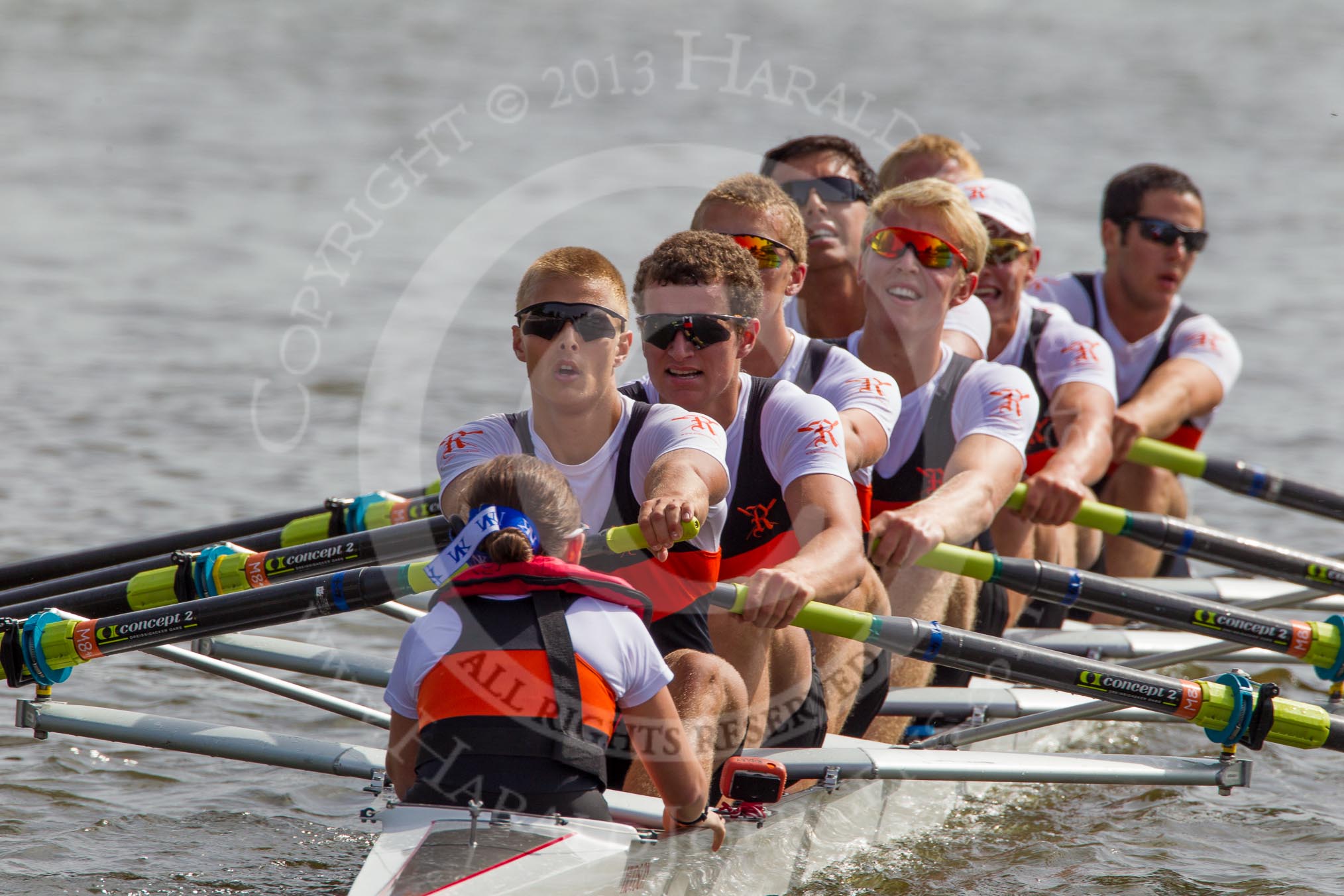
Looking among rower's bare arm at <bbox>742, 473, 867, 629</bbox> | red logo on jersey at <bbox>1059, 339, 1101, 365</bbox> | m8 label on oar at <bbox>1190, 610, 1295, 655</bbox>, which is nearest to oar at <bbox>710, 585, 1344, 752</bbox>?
rower's bare arm at <bbox>742, 473, 867, 629</bbox>

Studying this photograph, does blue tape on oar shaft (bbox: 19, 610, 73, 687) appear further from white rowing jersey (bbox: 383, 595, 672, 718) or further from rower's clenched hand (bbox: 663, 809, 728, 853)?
rower's clenched hand (bbox: 663, 809, 728, 853)

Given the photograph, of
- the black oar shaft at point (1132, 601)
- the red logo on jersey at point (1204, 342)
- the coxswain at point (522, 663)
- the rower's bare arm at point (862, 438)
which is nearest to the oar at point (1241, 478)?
the red logo on jersey at point (1204, 342)

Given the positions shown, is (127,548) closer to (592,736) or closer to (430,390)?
(592,736)

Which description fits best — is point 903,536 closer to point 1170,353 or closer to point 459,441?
point 459,441

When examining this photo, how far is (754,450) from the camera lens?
4250mm

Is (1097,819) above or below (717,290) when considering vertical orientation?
below

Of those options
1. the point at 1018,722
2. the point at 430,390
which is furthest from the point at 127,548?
the point at 430,390

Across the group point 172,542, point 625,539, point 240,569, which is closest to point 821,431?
point 625,539

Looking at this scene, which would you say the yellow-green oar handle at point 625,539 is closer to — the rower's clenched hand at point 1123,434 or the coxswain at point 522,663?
the coxswain at point 522,663

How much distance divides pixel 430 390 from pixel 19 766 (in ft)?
19.7

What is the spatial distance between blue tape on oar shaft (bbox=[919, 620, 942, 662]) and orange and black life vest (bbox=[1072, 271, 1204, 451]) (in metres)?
2.98

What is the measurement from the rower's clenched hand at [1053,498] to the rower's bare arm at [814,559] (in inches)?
51.6

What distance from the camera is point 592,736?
310 cm

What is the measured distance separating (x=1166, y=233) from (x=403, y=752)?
4.90 metres
